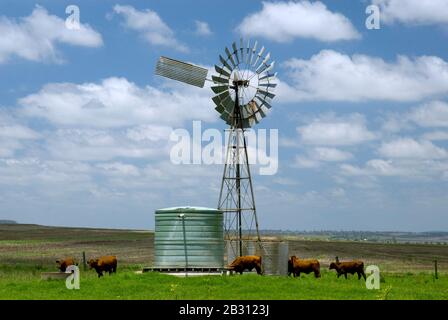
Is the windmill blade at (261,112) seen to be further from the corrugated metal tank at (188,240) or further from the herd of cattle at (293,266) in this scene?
the herd of cattle at (293,266)

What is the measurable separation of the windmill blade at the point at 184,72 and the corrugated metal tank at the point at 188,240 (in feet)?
26.5

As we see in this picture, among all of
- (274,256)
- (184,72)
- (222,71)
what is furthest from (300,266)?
(184,72)

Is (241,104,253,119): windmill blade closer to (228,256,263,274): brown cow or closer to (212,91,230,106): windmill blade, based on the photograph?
(212,91,230,106): windmill blade

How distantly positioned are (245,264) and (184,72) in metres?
11.3

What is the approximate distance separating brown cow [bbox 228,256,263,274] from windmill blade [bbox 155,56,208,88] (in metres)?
10.2

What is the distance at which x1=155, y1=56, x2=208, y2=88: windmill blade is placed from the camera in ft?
125

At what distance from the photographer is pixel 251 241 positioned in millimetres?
36438

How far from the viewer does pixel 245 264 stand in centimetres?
3347

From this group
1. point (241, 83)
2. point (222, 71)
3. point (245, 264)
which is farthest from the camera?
point (241, 83)

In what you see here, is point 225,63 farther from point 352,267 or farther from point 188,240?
point 352,267

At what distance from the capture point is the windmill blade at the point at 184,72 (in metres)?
38.0

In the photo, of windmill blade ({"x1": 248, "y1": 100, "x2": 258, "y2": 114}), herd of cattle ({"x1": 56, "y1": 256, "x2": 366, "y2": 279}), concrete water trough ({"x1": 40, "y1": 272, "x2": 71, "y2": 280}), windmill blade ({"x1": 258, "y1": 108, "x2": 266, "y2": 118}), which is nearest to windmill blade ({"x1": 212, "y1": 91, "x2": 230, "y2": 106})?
windmill blade ({"x1": 248, "y1": 100, "x2": 258, "y2": 114})

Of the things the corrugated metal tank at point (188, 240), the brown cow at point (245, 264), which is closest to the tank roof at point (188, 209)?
the corrugated metal tank at point (188, 240)
